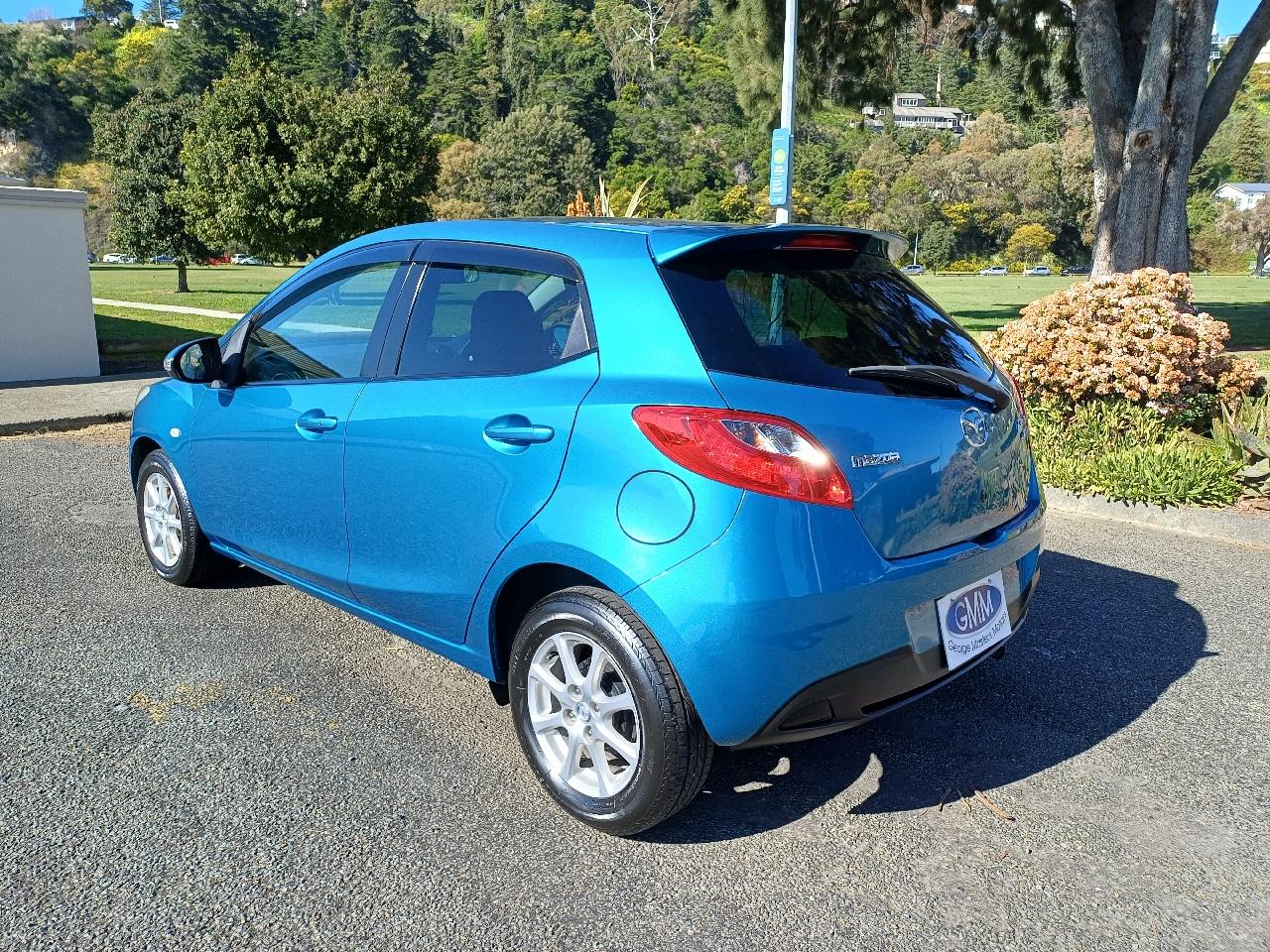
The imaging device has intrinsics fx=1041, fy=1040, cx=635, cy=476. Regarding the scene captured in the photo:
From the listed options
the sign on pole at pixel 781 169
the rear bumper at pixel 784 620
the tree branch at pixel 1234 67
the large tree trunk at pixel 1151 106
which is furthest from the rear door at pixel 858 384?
the sign on pole at pixel 781 169

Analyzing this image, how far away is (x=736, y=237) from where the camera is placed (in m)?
2.96

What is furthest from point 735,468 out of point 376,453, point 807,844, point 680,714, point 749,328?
point 376,453

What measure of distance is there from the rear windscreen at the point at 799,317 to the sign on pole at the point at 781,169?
12.3 meters

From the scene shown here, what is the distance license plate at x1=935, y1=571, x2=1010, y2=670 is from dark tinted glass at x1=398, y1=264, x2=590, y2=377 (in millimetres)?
1271

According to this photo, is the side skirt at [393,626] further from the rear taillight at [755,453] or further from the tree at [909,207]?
the tree at [909,207]

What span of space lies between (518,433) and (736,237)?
84 cm

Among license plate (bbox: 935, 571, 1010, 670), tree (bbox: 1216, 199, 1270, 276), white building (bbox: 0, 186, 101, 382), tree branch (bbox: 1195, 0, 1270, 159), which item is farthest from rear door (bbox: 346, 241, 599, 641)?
tree (bbox: 1216, 199, 1270, 276)

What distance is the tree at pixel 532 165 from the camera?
95625 millimetres

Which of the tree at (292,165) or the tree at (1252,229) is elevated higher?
the tree at (292,165)

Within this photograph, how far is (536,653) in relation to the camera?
2988 millimetres

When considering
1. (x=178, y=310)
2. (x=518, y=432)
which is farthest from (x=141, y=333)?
(x=518, y=432)

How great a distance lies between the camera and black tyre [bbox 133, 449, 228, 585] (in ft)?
15.3

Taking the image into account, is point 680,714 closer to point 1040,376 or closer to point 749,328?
point 749,328

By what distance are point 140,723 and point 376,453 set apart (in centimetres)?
124
